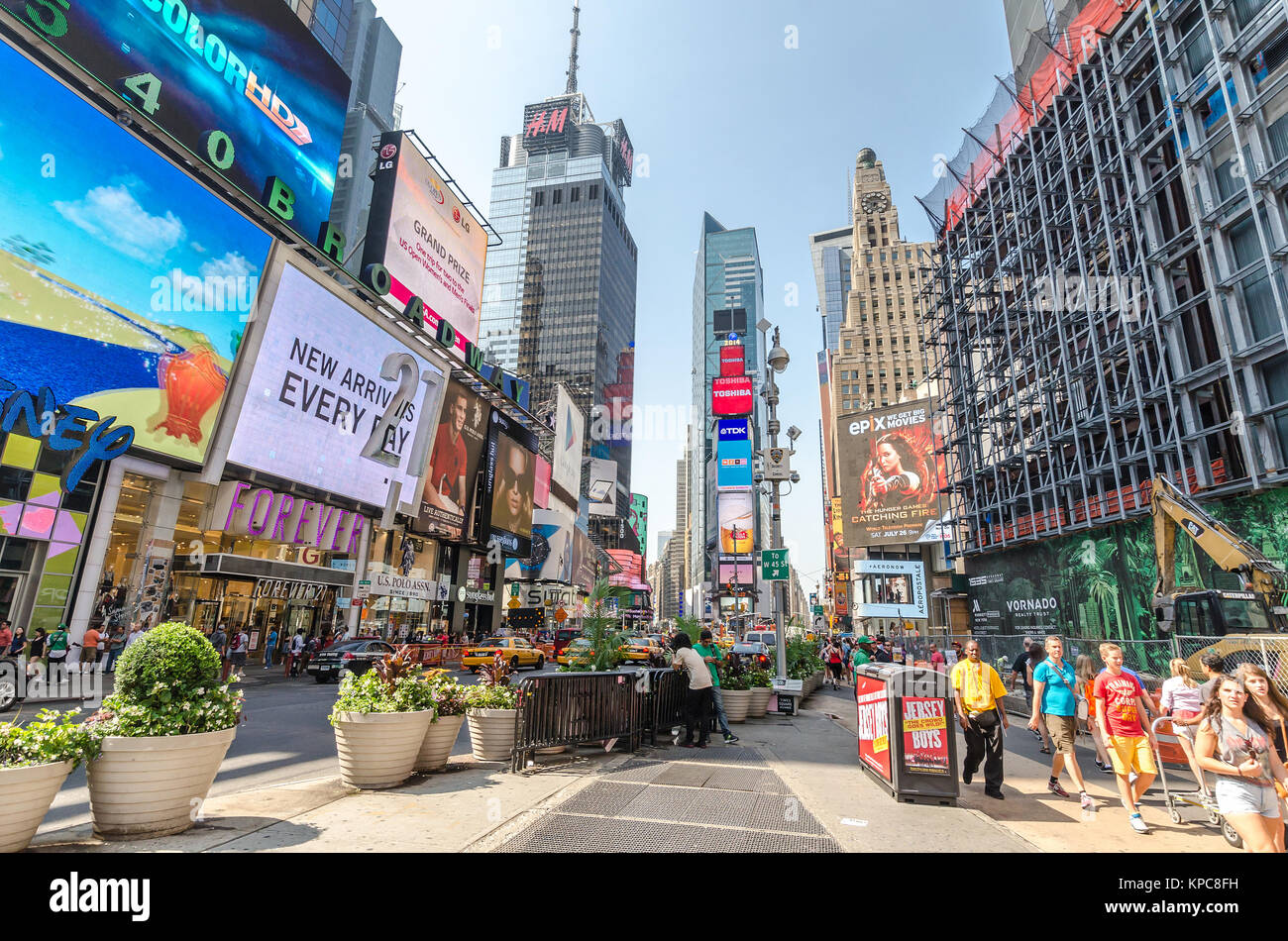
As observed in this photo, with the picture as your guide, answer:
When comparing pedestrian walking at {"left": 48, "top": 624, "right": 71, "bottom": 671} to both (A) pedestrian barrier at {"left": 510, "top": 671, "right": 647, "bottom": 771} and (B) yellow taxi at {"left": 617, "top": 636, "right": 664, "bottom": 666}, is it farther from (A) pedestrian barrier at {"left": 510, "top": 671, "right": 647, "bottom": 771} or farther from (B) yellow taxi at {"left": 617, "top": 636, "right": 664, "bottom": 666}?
(A) pedestrian barrier at {"left": 510, "top": 671, "right": 647, "bottom": 771}

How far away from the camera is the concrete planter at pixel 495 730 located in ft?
26.4

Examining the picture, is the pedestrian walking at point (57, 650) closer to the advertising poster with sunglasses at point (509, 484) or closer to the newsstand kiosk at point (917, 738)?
the newsstand kiosk at point (917, 738)

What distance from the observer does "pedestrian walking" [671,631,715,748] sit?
31.9ft

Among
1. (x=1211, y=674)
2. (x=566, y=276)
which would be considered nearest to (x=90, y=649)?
(x=1211, y=674)

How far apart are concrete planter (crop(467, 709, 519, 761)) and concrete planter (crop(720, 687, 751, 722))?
608cm

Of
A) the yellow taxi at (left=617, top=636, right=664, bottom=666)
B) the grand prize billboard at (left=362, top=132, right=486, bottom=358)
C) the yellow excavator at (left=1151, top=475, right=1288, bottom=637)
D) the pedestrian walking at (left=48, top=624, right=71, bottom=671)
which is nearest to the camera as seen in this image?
the yellow excavator at (left=1151, top=475, right=1288, bottom=637)

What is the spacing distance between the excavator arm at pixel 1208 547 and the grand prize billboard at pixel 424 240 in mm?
36949

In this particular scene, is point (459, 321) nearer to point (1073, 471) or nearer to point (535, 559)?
point (535, 559)

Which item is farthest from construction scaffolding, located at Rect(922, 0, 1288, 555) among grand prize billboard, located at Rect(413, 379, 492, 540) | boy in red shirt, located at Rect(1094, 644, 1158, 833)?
grand prize billboard, located at Rect(413, 379, 492, 540)

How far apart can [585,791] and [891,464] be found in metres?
51.2

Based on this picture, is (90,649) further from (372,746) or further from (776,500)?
(776,500)

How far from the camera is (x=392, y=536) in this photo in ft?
128

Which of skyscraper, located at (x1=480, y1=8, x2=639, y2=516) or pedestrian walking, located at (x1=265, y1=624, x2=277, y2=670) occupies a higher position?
skyscraper, located at (x1=480, y1=8, x2=639, y2=516)

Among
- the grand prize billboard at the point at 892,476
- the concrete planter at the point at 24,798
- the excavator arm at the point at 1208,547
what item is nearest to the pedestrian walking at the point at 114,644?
the concrete planter at the point at 24,798
